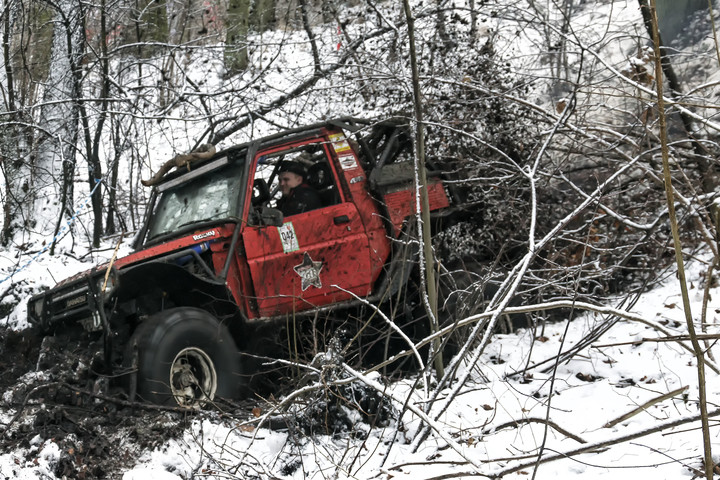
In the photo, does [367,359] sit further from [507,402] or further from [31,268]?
[31,268]

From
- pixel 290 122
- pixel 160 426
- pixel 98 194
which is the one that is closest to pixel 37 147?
pixel 98 194

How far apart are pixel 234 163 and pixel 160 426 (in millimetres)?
2374

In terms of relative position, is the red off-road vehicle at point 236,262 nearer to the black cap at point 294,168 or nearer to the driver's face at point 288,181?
the black cap at point 294,168

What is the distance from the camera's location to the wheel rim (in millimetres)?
4863

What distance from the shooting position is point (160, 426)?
425 cm

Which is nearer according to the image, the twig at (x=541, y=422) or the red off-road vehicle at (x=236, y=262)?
the twig at (x=541, y=422)

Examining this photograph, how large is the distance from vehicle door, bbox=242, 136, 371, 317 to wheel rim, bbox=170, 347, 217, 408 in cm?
62

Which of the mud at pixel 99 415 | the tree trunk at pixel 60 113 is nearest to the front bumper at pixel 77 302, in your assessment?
the mud at pixel 99 415

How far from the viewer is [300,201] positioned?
5977mm

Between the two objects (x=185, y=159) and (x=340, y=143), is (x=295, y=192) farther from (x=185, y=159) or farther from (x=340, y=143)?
(x=185, y=159)

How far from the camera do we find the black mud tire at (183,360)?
15.4 feet

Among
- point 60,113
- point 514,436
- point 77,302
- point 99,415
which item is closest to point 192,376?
point 99,415

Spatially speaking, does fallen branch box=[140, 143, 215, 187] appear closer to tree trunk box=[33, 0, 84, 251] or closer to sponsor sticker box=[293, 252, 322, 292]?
sponsor sticker box=[293, 252, 322, 292]

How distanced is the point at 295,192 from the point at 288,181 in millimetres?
176
